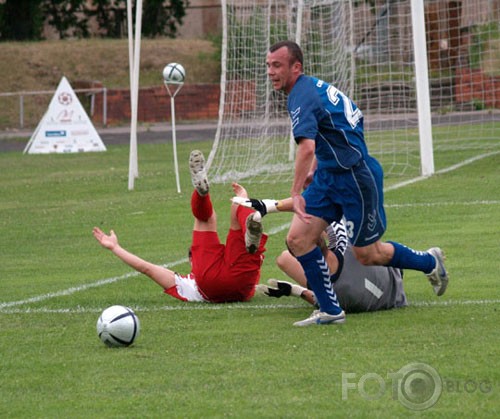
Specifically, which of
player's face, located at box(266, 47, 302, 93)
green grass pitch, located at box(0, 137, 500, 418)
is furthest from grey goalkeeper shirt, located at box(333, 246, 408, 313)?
player's face, located at box(266, 47, 302, 93)

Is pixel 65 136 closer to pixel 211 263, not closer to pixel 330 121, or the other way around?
pixel 211 263

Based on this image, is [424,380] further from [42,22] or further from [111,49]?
[42,22]

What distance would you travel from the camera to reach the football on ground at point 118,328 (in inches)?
291

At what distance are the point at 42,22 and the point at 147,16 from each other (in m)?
4.11

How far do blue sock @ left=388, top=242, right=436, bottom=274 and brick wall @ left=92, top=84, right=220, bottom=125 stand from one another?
31.1m

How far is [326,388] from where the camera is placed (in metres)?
6.13

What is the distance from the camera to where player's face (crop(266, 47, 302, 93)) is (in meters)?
7.88

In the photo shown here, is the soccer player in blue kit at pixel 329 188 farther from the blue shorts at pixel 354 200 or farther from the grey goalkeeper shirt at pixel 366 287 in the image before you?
the grey goalkeeper shirt at pixel 366 287

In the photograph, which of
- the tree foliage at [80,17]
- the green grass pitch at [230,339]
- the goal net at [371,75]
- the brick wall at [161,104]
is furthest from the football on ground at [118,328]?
the tree foliage at [80,17]

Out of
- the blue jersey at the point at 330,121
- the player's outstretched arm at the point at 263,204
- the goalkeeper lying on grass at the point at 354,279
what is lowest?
the goalkeeper lying on grass at the point at 354,279

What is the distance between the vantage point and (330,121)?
790 cm

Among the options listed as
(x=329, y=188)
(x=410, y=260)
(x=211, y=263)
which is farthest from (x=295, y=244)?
(x=211, y=263)

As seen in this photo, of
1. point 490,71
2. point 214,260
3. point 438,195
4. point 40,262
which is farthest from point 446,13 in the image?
point 214,260

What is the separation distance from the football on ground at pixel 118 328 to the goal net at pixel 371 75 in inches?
419
